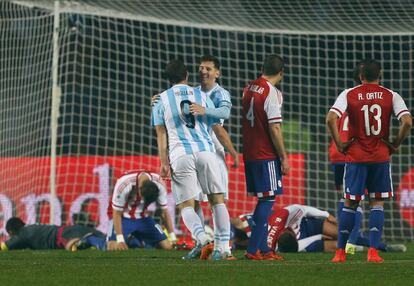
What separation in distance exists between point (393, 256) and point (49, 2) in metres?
7.77

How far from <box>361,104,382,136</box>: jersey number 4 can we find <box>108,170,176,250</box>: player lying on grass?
13.1 ft

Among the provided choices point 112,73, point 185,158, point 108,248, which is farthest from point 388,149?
point 112,73

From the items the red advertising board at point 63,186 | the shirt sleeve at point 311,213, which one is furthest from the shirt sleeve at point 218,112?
the red advertising board at point 63,186

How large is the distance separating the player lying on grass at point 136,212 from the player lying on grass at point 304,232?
42.3 inches

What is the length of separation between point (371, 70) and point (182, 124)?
1669 mm

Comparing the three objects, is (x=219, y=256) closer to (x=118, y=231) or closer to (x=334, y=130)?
(x=334, y=130)

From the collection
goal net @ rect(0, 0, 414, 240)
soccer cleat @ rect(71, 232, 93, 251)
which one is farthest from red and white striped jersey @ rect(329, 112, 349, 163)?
goal net @ rect(0, 0, 414, 240)

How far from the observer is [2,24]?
21.1 metres

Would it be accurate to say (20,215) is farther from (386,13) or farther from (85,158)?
(386,13)

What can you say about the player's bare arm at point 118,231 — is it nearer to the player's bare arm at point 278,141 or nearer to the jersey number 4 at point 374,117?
the player's bare arm at point 278,141

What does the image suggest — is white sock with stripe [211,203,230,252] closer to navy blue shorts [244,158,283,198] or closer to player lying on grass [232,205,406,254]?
navy blue shorts [244,158,283,198]

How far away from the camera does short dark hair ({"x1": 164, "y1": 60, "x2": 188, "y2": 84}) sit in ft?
34.0

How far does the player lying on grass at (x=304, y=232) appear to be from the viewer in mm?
12570

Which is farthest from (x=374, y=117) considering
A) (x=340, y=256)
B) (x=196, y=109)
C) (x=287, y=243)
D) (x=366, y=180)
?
(x=287, y=243)
